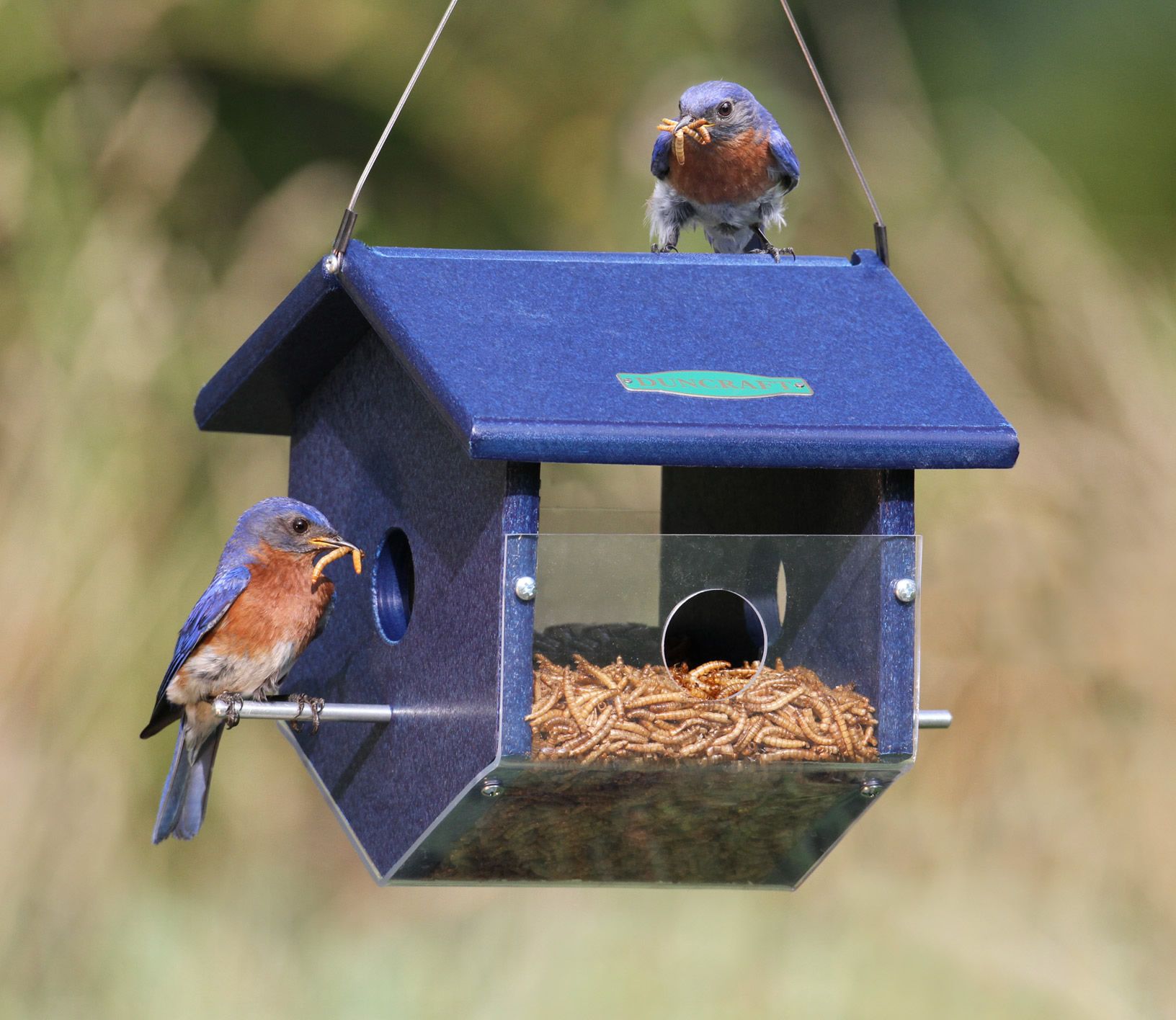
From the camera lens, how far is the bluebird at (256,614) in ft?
13.7

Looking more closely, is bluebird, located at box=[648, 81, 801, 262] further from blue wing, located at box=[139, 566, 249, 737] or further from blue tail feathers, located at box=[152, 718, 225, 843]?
blue tail feathers, located at box=[152, 718, 225, 843]

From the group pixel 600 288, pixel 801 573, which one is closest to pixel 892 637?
pixel 801 573

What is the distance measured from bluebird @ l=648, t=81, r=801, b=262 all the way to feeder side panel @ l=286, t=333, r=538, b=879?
4.30 ft

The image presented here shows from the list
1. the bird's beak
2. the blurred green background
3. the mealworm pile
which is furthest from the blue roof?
the blurred green background

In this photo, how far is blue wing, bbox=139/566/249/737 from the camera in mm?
4188

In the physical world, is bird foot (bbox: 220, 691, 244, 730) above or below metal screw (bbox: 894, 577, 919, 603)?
below

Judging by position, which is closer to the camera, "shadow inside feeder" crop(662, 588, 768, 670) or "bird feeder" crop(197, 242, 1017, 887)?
"bird feeder" crop(197, 242, 1017, 887)

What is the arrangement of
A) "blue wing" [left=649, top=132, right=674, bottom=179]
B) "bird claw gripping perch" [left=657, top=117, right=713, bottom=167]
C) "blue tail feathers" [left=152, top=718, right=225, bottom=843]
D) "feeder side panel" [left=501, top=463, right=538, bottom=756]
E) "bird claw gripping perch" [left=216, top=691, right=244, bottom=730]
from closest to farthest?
"feeder side panel" [left=501, top=463, right=538, bottom=756]
"bird claw gripping perch" [left=216, top=691, right=244, bottom=730]
"blue tail feathers" [left=152, top=718, right=225, bottom=843]
"bird claw gripping perch" [left=657, top=117, right=713, bottom=167]
"blue wing" [left=649, top=132, right=674, bottom=179]

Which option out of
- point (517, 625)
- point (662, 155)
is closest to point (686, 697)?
point (517, 625)

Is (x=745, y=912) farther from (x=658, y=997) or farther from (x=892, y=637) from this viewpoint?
(x=892, y=637)

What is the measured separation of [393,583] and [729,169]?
1.73 meters

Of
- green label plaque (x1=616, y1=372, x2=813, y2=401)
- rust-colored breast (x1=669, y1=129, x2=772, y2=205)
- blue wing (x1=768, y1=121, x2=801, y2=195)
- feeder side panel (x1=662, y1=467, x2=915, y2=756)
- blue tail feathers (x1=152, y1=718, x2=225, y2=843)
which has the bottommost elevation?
blue tail feathers (x1=152, y1=718, x2=225, y2=843)

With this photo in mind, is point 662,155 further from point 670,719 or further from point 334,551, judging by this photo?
point 670,719

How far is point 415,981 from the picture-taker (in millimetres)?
6543
